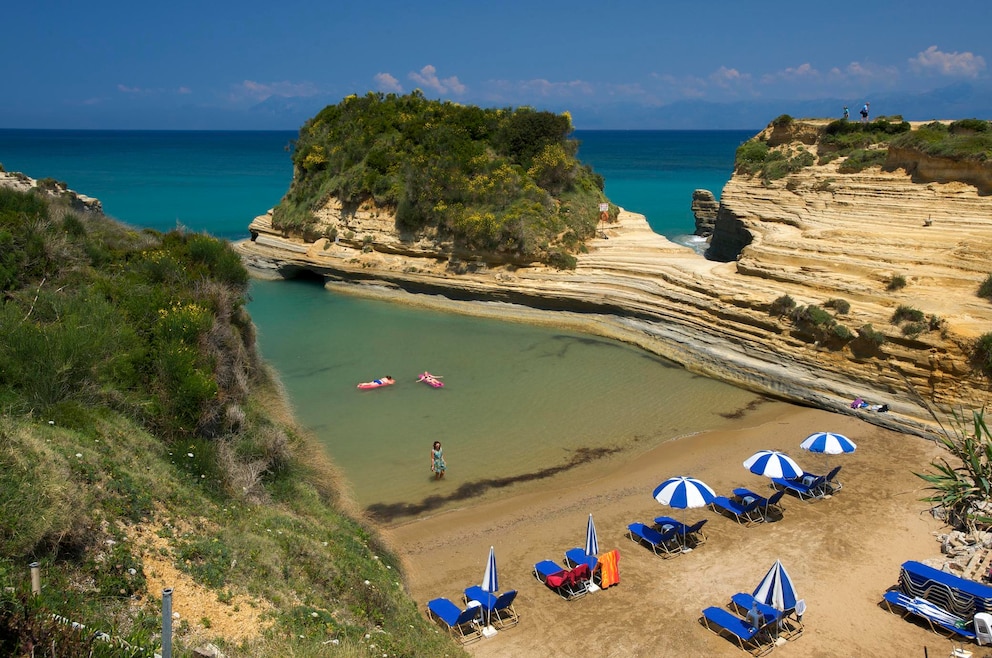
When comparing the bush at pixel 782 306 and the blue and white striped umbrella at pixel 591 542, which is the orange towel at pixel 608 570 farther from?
the bush at pixel 782 306

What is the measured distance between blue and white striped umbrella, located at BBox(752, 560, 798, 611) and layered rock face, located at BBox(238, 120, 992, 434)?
8.49 m

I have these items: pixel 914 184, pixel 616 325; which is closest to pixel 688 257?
pixel 616 325

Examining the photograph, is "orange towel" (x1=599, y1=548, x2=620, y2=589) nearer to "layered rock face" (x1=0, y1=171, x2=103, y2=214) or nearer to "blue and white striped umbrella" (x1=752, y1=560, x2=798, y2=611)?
"blue and white striped umbrella" (x1=752, y1=560, x2=798, y2=611)

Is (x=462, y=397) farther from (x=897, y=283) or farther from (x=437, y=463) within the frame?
(x=897, y=283)

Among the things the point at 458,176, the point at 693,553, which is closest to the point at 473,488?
the point at 693,553

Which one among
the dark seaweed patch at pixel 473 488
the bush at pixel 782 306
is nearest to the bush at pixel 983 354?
the bush at pixel 782 306

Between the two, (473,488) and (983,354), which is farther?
(983,354)

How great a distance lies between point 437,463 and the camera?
13.6 metres

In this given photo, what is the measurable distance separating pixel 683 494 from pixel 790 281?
1059 centimetres

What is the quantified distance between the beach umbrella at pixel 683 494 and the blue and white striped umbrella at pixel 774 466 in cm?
141

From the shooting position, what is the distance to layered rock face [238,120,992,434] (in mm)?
16234

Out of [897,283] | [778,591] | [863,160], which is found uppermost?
[863,160]

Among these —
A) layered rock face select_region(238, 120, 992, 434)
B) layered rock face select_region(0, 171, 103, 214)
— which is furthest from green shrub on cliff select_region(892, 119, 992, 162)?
layered rock face select_region(0, 171, 103, 214)

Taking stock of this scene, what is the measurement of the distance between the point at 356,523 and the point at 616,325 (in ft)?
46.1
